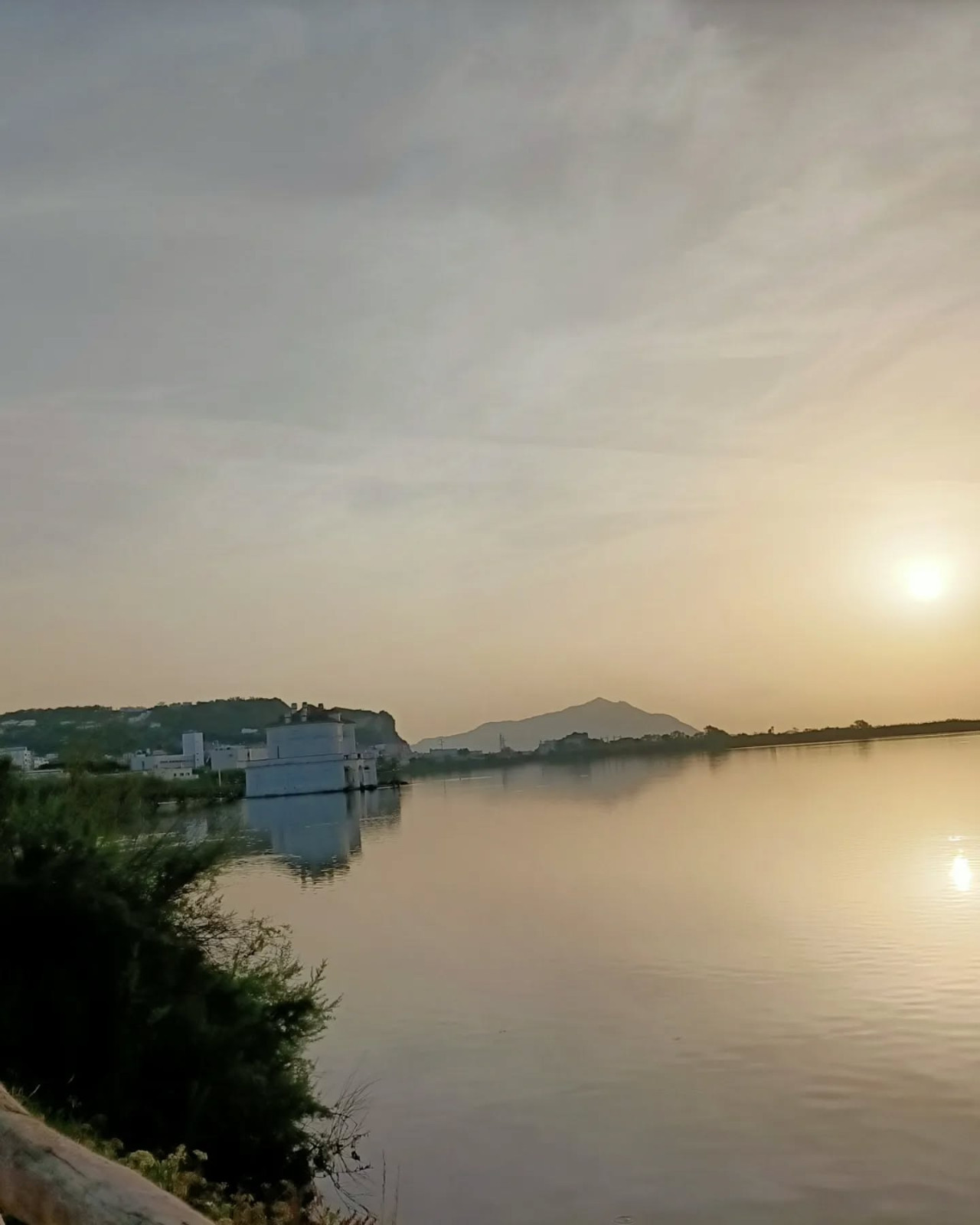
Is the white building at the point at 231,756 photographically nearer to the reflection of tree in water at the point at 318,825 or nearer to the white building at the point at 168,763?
the white building at the point at 168,763

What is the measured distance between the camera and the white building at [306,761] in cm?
13250

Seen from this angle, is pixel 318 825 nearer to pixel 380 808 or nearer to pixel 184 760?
pixel 380 808

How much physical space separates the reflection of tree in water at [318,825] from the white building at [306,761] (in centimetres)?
114

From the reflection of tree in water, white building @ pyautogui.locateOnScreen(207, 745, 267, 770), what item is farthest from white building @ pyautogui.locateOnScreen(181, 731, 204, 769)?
the reflection of tree in water

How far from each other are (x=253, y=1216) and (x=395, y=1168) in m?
4.73

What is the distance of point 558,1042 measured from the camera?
1964cm

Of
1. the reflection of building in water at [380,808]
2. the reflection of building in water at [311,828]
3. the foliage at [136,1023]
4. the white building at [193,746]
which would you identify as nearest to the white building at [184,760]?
the white building at [193,746]

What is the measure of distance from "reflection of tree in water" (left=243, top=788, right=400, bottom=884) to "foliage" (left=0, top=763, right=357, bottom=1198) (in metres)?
34.3

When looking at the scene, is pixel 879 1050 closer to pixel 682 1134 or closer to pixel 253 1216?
pixel 682 1134

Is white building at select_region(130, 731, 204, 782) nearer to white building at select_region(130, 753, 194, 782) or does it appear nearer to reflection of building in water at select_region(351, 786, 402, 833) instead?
white building at select_region(130, 753, 194, 782)

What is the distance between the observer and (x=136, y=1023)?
41.8 feet

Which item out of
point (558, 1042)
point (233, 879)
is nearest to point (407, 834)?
point (233, 879)

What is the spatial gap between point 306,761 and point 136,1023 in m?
122

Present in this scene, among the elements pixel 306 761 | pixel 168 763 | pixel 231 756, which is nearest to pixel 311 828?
pixel 306 761
